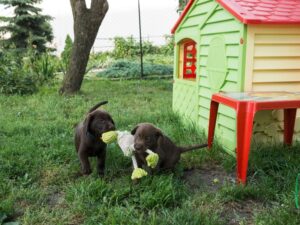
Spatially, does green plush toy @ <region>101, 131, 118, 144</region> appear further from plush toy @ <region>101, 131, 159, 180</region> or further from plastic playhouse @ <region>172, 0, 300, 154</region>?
plastic playhouse @ <region>172, 0, 300, 154</region>

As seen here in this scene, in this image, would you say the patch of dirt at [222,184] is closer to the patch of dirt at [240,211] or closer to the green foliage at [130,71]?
the patch of dirt at [240,211]

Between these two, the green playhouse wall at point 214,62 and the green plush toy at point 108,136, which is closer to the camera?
the green plush toy at point 108,136

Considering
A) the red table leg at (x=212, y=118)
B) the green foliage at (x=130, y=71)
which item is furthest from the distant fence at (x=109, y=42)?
the red table leg at (x=212, y=118)

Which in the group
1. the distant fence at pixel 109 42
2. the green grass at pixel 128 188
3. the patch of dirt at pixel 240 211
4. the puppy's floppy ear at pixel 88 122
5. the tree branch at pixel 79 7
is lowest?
the patch of dirt at pixel 240 211

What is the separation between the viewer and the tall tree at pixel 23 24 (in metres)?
22.2

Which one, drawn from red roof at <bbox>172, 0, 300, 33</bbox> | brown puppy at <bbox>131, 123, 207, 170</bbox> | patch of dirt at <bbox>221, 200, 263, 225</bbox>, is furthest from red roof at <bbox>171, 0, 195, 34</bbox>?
patch of dirt at <bbox>221, 200, 263, 225</bbox>

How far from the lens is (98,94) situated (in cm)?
1005

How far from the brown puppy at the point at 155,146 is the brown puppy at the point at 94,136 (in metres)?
0.32

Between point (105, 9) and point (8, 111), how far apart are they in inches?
145

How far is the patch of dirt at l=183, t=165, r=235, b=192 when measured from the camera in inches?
163

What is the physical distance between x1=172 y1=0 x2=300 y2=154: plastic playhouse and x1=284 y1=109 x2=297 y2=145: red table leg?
0.36 ft

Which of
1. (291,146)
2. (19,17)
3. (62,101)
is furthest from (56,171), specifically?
(19,17)

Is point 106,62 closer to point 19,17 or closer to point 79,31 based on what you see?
point 19,17

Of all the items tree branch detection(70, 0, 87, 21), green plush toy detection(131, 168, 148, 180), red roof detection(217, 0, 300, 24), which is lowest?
green plush toy detection(131, 168, 148, 180)
